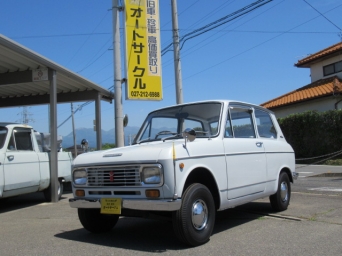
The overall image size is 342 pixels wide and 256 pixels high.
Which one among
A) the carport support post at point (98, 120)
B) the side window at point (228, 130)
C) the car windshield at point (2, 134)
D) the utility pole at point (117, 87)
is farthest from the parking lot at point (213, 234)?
the carport support post at point (98, 120)

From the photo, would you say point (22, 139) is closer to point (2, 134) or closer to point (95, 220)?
point (2, 134)

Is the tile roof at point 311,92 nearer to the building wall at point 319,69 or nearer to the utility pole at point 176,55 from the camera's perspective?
the building wall at point 319,69

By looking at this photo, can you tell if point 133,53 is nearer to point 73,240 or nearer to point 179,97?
point 179,97

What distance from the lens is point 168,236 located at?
564 centimetres

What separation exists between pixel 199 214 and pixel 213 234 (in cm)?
77

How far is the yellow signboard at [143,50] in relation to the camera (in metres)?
12.2

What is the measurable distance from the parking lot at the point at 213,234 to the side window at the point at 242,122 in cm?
140

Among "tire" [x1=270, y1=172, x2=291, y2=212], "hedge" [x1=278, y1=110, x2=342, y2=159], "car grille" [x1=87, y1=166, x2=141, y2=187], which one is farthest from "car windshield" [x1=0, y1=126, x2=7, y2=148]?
"hedge" [x1=278, y1=110, x2=342, y2=159]

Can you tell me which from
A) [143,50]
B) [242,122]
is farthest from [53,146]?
[242,122]

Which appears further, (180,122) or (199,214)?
(180,122)

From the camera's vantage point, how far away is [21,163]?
872 centimetres

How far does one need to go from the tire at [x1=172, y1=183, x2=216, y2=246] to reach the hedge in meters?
17.6

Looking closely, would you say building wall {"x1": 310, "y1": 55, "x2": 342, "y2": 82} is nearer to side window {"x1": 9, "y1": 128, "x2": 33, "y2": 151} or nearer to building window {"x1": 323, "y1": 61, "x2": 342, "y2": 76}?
building window {"x1": 323, "y1": 61, "x2": 342, "y2": 76}

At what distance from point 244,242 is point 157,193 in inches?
52.0
